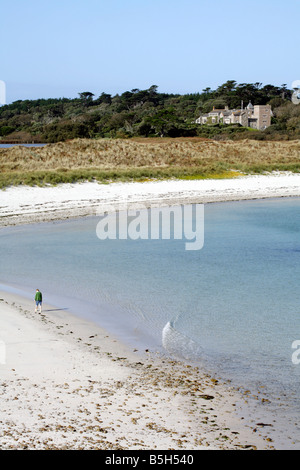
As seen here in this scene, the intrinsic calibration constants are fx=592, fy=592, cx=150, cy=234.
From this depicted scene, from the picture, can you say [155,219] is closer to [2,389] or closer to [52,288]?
[52,288]

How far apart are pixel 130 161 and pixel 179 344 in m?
27.9

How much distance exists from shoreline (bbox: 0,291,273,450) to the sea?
1.08 feet

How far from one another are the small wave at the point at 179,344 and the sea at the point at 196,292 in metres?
0.01

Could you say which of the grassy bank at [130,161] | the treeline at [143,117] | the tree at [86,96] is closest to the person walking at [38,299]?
the grassy bank at [130,161]

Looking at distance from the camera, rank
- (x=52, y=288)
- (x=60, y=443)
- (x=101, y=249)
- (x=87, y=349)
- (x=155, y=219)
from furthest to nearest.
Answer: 1. (x=155, y=219)
2. (x=101, y=249)
3. (x=52, y=288)
4. (x=87, y=349)
5. (x=60, y=443)

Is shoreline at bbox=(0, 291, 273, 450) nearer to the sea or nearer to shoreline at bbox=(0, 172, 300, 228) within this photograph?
the sea

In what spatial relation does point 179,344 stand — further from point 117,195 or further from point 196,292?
point 117,195

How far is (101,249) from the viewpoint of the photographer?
15.7 meters

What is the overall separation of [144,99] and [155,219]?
292 ft

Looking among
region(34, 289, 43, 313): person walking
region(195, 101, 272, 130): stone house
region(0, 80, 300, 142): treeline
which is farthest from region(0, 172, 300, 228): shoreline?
region(195, 101, 272, 130): stone house

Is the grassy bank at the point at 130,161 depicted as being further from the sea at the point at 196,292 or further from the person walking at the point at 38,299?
the person walking at the point at 38,299

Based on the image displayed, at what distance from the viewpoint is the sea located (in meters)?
7.06

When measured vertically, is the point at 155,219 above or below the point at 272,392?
above

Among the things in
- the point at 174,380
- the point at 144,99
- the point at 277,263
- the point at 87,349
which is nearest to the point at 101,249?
the point at 277,263
